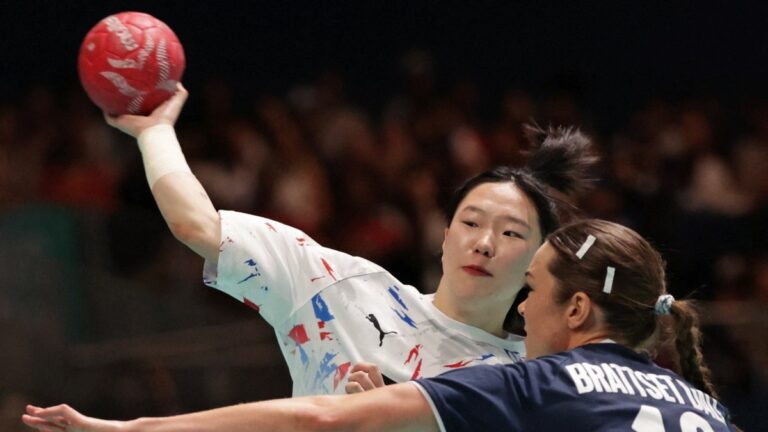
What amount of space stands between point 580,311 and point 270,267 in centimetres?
106

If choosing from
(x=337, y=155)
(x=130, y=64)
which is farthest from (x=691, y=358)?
(x=337, y=155)

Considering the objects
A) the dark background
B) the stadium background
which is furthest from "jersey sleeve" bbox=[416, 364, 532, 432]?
the dark background

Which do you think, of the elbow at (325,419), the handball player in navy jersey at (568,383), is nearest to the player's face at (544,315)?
the handball player in navy jersey at (568,383)

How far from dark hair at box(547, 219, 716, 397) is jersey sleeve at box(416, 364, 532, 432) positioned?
368mm

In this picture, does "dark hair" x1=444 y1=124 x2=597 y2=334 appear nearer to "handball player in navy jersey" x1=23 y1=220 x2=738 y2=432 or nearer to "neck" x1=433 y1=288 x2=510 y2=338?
"neck" x1=433 y1=288 x2=510 y2=338

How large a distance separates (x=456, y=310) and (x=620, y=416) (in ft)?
4.17

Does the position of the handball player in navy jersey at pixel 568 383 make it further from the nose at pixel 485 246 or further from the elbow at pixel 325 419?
the nose at pixel 485 246

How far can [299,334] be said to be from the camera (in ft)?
13.2

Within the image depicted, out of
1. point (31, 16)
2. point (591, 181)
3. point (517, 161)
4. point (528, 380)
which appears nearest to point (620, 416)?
point (528, 380)

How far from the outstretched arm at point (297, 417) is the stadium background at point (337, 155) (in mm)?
2644

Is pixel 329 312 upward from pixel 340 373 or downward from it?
upward

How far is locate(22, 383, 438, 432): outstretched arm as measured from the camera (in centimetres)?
281

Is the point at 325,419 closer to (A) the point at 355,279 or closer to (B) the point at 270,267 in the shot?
(B) the point at 270,267

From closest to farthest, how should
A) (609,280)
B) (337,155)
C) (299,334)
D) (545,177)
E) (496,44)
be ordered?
(609,280), (299,334), (545,177), (337,155), (496,44)
